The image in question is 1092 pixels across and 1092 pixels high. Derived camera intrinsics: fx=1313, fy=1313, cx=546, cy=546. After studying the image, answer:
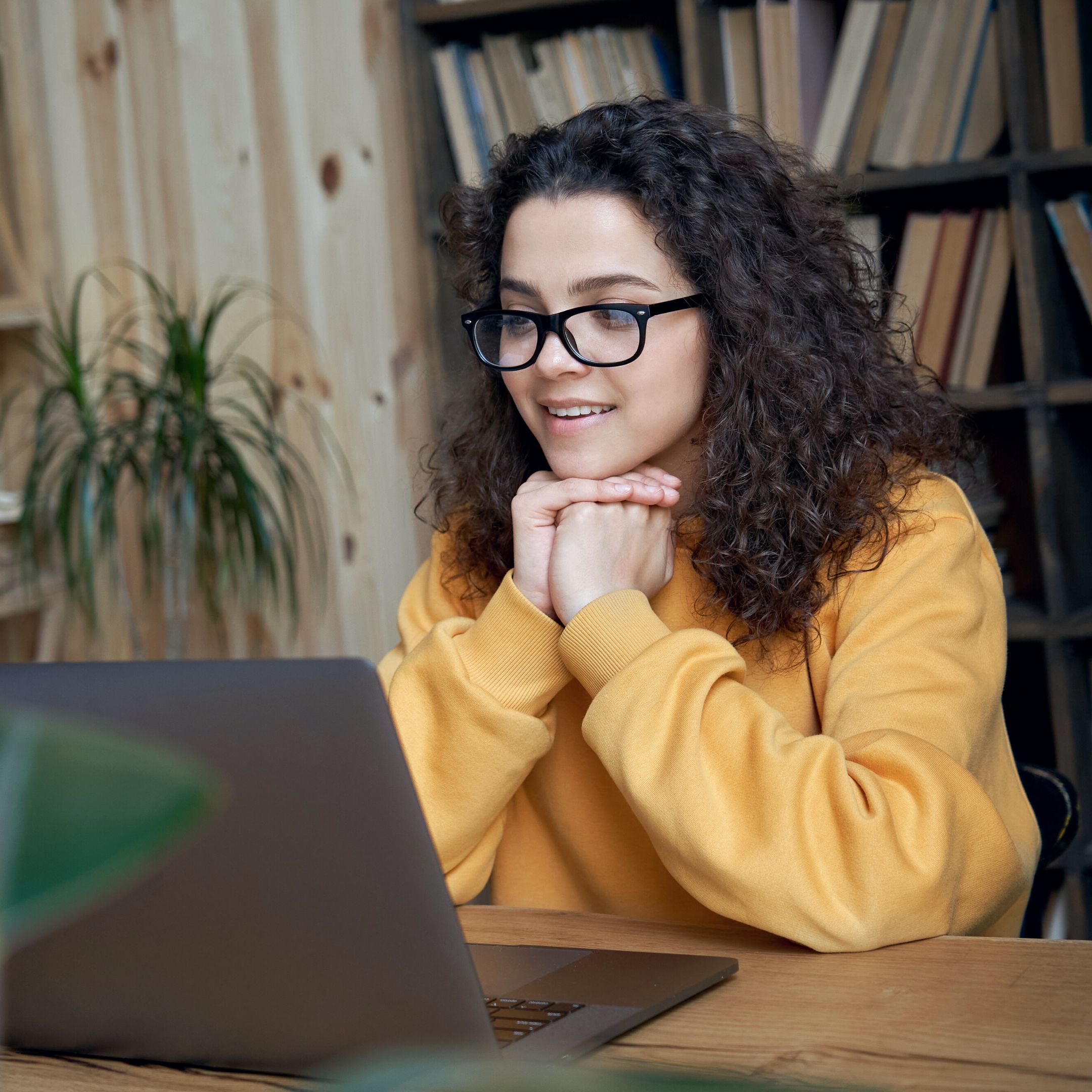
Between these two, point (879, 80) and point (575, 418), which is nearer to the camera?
point (575, 418)

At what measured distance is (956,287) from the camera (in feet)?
7.54

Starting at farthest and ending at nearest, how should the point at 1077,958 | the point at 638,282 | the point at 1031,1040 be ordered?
the point at 638,282, the point at 1077,958, the point at 1031,1040

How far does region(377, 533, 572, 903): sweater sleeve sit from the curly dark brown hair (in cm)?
20

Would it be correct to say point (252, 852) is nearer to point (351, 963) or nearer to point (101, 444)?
point (351, 963)

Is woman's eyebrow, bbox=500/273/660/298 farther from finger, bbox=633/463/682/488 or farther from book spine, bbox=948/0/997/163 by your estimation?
book spine, bbox=948/0/997/163

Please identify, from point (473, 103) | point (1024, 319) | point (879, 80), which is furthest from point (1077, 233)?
point (473, 103)

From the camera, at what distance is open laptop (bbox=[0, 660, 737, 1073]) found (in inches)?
22.6

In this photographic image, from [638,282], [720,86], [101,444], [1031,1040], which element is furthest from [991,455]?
[1031,1040]

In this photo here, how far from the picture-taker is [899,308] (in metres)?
2.24

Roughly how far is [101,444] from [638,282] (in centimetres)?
163

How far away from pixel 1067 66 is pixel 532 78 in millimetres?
941

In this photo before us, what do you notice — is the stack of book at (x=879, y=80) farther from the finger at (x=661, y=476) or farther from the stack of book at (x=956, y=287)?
the finger at (x=661, y=476)

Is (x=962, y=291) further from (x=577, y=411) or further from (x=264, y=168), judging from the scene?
(x=264, y=168)

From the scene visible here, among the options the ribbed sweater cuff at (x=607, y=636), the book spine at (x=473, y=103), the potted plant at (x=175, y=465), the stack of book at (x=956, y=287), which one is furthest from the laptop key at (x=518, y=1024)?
the book spine at (x=473, y=103)
